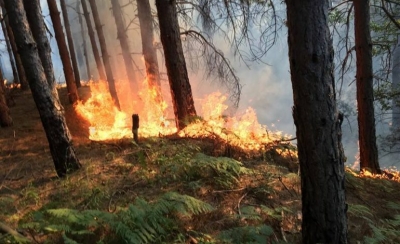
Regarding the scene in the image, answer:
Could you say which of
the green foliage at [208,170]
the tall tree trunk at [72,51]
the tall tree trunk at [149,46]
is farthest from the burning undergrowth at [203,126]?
the tall tree trunk at [72,51]

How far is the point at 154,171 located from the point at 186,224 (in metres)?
1.84

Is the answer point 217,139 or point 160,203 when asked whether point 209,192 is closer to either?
point 160,203

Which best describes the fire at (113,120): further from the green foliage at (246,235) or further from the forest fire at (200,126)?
the green foliage at (246,235)

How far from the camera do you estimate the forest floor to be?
10.2ft

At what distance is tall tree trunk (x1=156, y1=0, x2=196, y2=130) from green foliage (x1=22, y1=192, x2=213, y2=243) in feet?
12.9

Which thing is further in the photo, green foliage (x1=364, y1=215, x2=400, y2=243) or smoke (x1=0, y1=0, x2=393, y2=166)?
smoke (x1=0, y1=0, x2=393, y2=166)

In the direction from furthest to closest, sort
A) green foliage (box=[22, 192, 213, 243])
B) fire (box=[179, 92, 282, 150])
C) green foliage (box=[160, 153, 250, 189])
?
fire (box=[179, 92, 282, 150]) < green foliage (box=[160, 153, 250, 189]) < green foliage (box=[22, 192, 213, 243])

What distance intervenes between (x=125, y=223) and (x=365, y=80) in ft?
23.1

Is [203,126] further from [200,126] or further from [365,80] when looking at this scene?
[365,80]

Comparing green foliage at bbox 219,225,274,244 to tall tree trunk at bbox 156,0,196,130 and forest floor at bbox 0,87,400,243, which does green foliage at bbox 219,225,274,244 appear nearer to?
forest floor at bbox 0,87,400,243

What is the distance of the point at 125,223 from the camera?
9.84 feet

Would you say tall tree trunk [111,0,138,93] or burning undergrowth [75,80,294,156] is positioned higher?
tall tree trunk [111,0,138,93]

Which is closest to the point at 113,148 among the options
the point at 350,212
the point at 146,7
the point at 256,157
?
the point at 256,157

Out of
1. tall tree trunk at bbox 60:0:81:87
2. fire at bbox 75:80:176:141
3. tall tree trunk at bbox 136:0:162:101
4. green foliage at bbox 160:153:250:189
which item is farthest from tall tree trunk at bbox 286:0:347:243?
tall tree trunk at bbox 60:0:81:87
